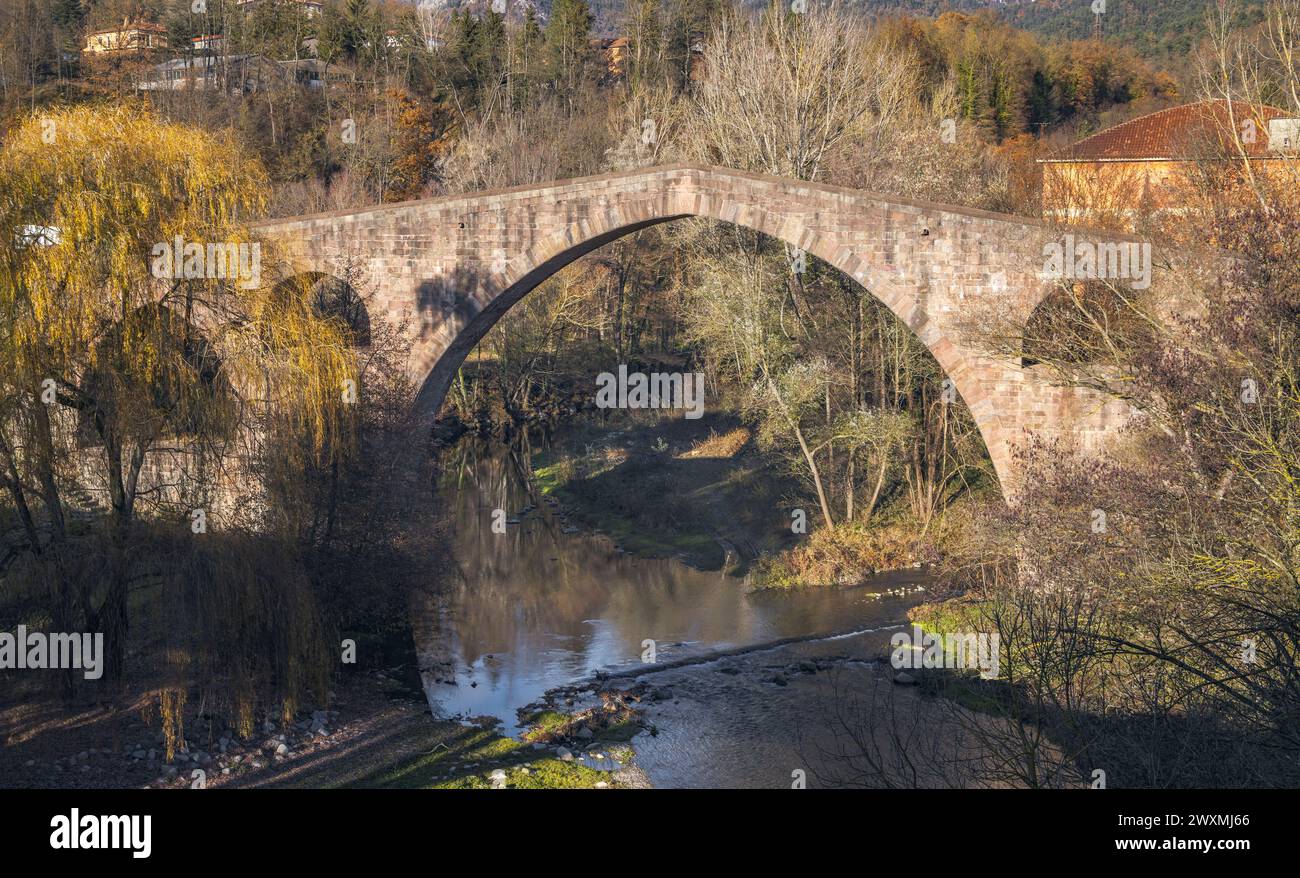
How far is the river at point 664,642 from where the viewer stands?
526 inches

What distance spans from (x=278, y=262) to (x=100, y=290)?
2.42m

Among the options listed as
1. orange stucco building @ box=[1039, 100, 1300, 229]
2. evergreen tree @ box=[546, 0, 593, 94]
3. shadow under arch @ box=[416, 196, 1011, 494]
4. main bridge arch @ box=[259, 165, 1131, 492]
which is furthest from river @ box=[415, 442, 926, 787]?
evergreen tree @ box=[546, 0, 593, 94]

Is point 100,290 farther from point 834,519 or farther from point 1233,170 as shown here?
point 1233,170

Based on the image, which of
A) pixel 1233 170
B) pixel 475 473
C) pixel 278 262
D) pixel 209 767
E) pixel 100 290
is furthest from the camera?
pixel 475 473

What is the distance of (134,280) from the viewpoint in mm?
12453

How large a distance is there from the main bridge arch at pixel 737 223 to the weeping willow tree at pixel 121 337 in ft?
12.2

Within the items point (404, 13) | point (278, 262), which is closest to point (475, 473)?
point (278, 262)

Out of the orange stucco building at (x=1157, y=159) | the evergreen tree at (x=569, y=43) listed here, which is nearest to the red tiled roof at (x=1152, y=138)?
the orange stucco building at (x=1157, y=159)

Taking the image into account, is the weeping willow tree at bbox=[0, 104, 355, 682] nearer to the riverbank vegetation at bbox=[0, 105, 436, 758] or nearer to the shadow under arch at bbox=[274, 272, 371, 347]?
the riverbank vegetation at bbox=[0, 105, 436, 758]

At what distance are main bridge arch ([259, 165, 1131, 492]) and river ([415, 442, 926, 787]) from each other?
127 inches

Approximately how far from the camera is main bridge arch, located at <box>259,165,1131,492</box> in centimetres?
1655

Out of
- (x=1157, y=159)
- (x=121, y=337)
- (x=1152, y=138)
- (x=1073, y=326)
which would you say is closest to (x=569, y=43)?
(x=1152, y=138)

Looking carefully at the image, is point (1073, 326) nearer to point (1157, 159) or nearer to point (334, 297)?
point (1157, 159)

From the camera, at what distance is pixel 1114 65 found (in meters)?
44.1
